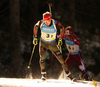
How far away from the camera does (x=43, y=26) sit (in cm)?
699

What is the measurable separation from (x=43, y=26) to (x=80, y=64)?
2.12 meters

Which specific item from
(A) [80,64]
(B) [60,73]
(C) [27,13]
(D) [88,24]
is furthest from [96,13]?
(A) [80,64]

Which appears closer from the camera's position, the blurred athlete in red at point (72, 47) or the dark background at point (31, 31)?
the blurred athlete in red at point (72, 47)

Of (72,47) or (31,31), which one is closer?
(72,47)

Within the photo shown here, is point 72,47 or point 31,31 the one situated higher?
point 31,31

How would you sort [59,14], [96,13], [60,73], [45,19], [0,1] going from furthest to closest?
[96,13] < [59,14] < [0,1] < [60,73] < [45,19]

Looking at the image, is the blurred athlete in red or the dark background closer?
the blurred athlete in red

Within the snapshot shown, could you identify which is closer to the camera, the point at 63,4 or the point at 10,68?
the point at 10,68

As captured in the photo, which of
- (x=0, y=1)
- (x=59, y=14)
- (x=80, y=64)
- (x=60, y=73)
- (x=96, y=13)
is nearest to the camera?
(x=80, y=64)

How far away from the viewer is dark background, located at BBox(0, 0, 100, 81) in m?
10.4

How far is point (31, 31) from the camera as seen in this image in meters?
10.6

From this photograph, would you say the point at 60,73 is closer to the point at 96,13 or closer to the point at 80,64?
the point at 80,64

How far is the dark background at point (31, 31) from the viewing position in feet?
34.2

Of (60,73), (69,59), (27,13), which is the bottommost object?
(60,73)
